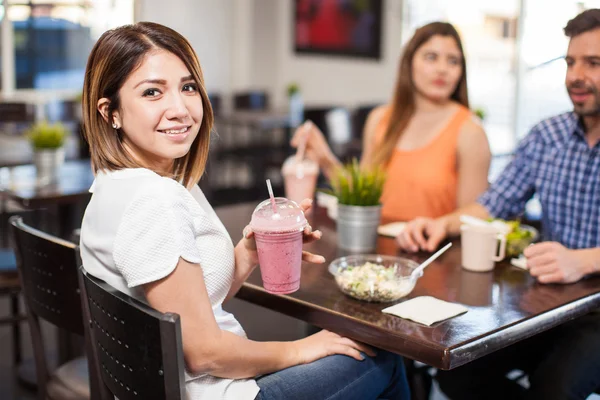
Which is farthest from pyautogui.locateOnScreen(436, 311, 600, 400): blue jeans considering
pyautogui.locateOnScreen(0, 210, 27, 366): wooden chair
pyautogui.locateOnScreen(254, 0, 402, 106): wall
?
pyautogui.locateOnScreen(254, 0, 402, 106): wall

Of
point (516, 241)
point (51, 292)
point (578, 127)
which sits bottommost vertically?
point (51, 292)

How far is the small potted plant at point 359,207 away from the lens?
2.07 metres

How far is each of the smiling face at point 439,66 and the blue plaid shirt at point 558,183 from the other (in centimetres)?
45

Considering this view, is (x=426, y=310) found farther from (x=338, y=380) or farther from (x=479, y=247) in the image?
(x=479, y=247)

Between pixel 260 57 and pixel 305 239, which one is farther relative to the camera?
pixel 260 57

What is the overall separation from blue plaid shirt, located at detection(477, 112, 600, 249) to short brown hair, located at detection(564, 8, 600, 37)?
10.7 inches

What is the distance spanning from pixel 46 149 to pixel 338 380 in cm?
227

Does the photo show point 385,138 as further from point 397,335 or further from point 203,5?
point 203,5

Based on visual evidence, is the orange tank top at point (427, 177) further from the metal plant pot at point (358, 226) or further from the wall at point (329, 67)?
the wall at point (329, 67)

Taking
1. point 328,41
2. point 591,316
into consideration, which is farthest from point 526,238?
point 328,41

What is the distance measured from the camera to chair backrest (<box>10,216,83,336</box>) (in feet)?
5.70

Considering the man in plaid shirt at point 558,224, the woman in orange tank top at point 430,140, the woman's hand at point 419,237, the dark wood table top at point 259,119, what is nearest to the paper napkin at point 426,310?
the man in plaid shirt at point 558,224

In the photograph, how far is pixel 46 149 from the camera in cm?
335

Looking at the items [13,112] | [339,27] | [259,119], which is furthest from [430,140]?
[339,27]
